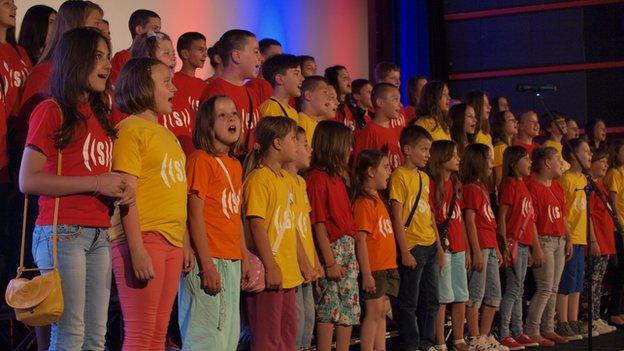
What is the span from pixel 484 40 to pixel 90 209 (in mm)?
7651

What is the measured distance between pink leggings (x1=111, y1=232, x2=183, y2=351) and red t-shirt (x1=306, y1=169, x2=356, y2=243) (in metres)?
1.59

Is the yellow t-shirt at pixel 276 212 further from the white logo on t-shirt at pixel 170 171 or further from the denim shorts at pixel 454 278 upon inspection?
the denim shorts at pixel 454 278

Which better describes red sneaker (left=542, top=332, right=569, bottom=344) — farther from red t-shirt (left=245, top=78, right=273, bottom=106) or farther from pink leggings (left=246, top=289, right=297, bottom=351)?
pink leggings (left=246, top=289, right=297, bottom=351)

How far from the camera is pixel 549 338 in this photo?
716 cm

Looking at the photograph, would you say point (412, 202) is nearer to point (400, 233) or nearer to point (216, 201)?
point (400, 233)

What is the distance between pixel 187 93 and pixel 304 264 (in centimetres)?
125

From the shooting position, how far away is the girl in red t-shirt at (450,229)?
243 inches

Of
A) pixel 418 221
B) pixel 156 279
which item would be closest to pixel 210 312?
pixel 156 279

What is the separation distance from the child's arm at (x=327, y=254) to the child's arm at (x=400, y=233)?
60cm

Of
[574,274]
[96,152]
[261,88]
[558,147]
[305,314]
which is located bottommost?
[305,314]

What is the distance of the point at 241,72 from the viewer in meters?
5.29

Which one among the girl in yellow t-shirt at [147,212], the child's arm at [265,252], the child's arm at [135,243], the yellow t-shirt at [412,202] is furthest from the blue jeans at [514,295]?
the child's arm at [135,243]

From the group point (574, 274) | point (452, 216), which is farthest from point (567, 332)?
point (452, 216)

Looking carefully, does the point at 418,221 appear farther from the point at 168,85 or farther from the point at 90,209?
the point at 90,209
